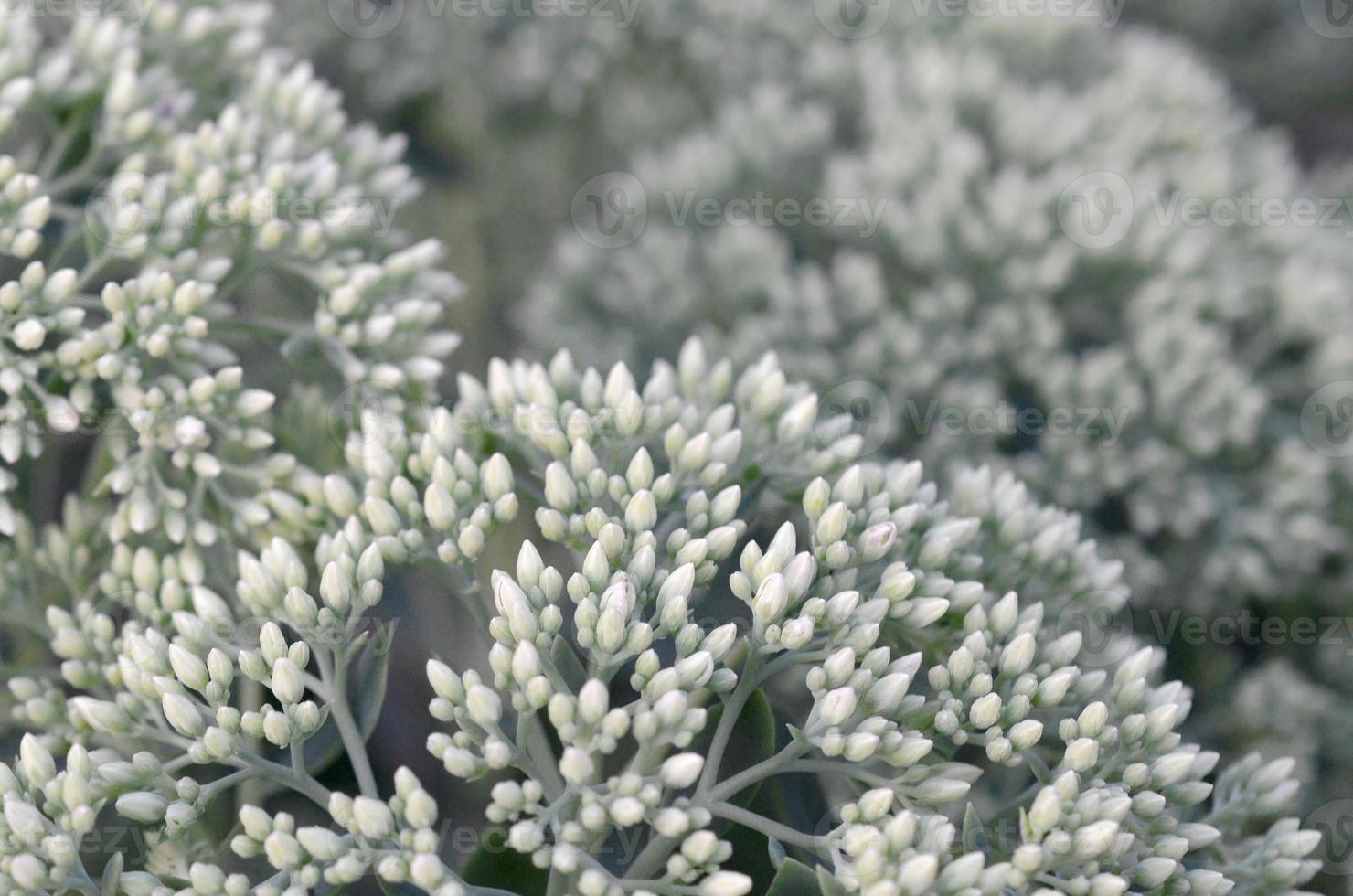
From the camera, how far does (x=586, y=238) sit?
13.4 ft

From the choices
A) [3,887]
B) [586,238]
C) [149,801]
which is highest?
[586,238]

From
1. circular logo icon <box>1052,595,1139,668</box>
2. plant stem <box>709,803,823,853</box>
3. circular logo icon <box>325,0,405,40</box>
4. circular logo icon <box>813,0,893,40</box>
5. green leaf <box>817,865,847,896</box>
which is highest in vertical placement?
circular logo icon <box>813,0,893,40</box>

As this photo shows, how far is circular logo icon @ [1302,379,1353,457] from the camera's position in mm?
Result: 3410

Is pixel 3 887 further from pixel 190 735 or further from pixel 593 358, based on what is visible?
pixel 593 358

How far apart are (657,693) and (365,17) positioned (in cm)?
334

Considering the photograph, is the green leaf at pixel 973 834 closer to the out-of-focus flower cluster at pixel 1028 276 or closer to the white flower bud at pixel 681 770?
the white flower bud at pixel 681 770

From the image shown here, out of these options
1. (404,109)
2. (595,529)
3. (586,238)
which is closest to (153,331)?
(595,529)

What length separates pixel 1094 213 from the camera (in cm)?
350

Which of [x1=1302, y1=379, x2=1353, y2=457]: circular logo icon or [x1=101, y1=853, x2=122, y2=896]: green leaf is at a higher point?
[x1=1302, y1=379, x2=1353, y2=457]: circular logo icon

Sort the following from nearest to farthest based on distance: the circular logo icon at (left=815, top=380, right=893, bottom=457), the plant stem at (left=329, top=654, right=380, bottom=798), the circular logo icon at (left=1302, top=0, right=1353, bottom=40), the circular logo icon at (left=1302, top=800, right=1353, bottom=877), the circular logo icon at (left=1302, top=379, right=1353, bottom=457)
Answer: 1. the plant stem at (left=329, top=654, right=380, bottom=798)
2. the circular logo icon at (left=1302, top=800, right=1353, bottom=877)
3. the circular logo icon at (left=815, top=380, right=893, bottom=457)
4. the circular logo icon at (left=1302, top=379, right=1353, bottom=457)
5. the circular logo icon at (left=1302, top=0, right=1353, bottom=40)

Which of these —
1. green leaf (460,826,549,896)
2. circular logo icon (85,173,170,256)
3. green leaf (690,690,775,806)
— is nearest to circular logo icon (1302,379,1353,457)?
green leaf (690,690,775,806)

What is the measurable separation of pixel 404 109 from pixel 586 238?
978 millimetres

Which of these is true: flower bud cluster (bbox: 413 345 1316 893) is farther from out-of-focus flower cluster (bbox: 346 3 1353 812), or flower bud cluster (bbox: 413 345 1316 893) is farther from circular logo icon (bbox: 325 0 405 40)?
circular logo icon (bbox: 325 0 405 40)

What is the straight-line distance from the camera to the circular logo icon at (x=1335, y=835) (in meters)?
2.92
